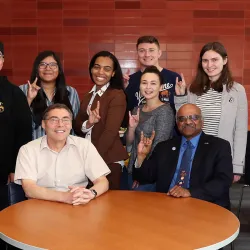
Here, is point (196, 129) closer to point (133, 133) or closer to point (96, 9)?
point (133, 133)

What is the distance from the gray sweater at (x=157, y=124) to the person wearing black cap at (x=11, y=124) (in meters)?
0.78

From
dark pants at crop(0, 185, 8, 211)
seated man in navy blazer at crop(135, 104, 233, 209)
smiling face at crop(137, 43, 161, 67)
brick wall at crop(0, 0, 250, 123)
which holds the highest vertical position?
brick wall at crop(0, 0, 250, 123)

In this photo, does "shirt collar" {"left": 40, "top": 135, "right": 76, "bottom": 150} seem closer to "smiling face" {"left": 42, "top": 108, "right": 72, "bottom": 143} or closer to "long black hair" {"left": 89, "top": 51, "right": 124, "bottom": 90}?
"smiling face" {"left": 42, "top": 108, "right": 72, "bottom": 143}

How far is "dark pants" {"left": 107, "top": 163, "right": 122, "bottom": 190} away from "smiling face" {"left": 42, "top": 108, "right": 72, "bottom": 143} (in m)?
0.56

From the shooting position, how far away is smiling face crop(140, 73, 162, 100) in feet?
10.3

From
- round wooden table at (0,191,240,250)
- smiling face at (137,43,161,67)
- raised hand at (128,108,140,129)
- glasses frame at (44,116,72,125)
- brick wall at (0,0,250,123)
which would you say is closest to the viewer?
round wooden table at (0,191,240,250)

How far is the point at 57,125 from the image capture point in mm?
2662

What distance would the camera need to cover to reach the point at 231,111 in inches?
124

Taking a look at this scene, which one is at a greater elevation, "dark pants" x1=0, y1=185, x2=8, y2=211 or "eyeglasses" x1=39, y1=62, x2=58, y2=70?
"eyeglasses" x1=39, y1=62, x2=58, y2=70

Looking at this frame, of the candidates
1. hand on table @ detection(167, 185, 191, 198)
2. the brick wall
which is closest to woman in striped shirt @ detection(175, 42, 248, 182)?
hand on table @ detection(167, 185, 191, 198)

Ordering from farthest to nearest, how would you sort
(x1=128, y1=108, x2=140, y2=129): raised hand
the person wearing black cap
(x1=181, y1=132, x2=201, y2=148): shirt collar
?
1. (x1=128, y1=108, x2=140, y2=129): raised hand
2. the person wearing black cap
3. (x1=181, y1=132, x2=201, y2=148): shirt collar

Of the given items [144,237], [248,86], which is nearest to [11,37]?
[248,86]

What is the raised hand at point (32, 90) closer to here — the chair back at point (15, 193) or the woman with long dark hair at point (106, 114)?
the woman with long dark hair at point (106, 114)

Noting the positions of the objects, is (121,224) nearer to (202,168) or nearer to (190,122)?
(202,168)
